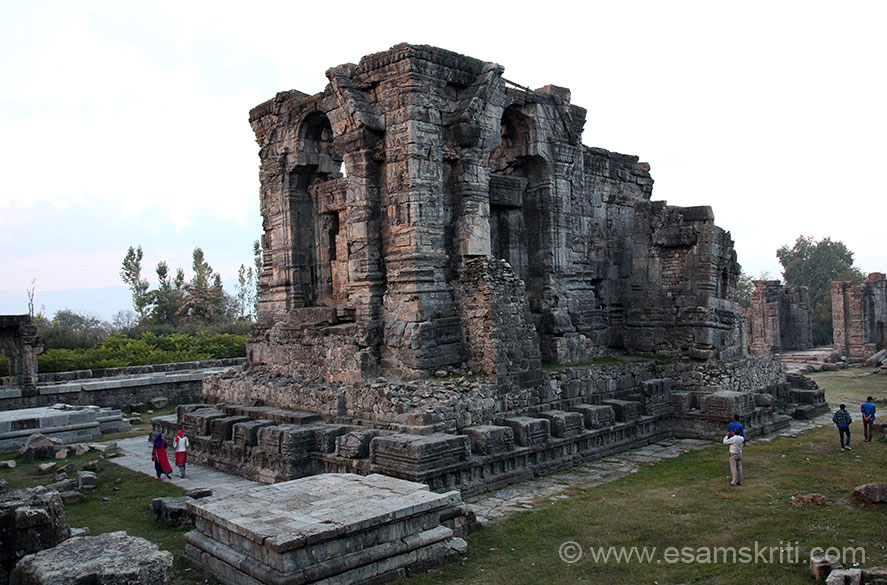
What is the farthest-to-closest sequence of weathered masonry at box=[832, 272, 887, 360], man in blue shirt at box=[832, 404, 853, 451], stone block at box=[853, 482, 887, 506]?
weathered masonry at box=[832, 272, 887, 360] → man in blue shirt at box=[832, 404, 853, 451] → stone block at box=[853, 482, 887, 506]

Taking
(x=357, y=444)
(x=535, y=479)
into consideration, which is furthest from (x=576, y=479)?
(x=357, y=444)

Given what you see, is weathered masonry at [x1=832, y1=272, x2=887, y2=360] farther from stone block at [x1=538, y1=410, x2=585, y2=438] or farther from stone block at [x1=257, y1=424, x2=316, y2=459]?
stone block at [x1=257, y1=424, x2=316, y2=459]

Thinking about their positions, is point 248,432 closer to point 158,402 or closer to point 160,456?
point 160,456

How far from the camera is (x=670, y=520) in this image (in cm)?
804

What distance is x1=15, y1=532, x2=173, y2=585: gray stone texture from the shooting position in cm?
559

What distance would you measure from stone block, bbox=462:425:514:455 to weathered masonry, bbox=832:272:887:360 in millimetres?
25315

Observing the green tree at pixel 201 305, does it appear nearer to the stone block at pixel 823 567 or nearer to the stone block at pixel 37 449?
the stone block at pixel 37 449

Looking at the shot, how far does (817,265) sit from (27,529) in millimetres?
53634

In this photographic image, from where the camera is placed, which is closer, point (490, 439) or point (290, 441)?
point (490, 439)

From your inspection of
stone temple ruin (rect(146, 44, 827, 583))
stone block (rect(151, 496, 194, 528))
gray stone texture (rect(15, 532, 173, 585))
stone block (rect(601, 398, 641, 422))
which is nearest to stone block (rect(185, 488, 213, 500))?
stone block (rect(151, 496, 194, 528))

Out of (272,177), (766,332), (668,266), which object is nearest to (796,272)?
(766,332)

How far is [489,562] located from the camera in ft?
22.9

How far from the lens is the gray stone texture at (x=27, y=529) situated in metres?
6.60

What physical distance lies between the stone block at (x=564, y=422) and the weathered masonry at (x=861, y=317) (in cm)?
2355
